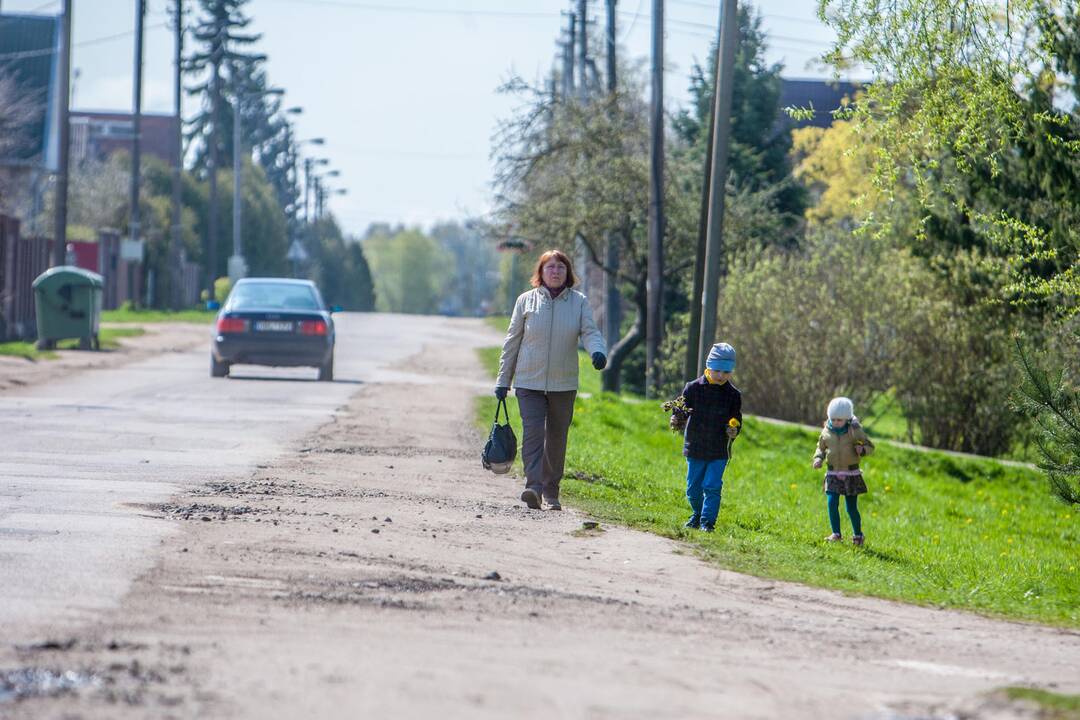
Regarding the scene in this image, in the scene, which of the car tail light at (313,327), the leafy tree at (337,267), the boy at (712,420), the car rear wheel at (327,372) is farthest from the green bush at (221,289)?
the boy at (712,420)

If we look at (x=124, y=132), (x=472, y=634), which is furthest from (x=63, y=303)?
(x=124, y=132)

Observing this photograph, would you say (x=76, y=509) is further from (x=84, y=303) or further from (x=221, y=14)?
(x=221, y=14)

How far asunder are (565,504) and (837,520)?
2.00 metres

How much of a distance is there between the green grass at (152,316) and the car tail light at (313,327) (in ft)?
77.5

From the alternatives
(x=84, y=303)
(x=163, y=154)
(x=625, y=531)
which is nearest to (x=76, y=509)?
(x=625, y=531)

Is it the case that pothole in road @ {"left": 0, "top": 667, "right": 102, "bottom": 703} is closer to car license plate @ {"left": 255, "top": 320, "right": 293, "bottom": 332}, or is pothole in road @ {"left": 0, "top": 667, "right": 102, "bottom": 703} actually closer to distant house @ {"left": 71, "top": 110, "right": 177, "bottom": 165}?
car license plate @ {"left": 255, "top": 320, "right": 293, "bottom": 332}

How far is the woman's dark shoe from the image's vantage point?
1186 centimetres

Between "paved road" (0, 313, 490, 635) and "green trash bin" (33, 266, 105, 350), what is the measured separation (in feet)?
9.23

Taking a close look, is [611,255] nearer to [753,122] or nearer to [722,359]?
[753,122]

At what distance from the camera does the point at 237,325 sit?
25516mm

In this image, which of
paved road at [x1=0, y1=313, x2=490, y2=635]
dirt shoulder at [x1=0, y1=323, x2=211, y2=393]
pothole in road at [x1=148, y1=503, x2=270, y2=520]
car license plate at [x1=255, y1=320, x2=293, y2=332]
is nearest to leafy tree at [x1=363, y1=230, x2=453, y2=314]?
dirt shoulder at [x1=0, y1=323, x2=211, y2=393]

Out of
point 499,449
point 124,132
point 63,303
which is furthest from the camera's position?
point 124,132

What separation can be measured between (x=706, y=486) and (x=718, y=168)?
10.2 meters

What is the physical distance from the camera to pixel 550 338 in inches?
464
